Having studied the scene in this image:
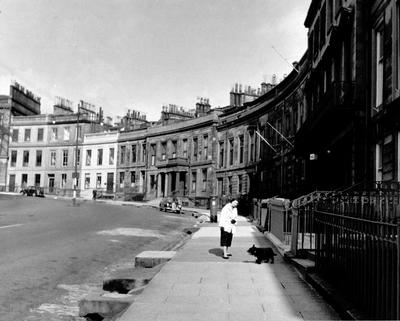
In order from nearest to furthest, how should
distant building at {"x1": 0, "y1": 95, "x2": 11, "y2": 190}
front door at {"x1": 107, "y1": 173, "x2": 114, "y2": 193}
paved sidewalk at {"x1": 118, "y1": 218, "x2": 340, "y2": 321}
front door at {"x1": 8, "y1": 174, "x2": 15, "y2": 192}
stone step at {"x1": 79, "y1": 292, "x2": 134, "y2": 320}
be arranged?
paved sidewalk at {"x1": 118, "y1": 218, "x2": 340, "y2": 321} < stone step at {"x1": 79, "y1": 292, "x2": 134, "y2": 320} < front door at {"x1": 107, "y1": 173, "x2": 114, "y2": 193} < front door at {"x1": 8, "y1": 174, "x2": 15, "y2": 192} < distant building at {"x1": 0, "y1": 95, "x2": 11, "y2": 190}

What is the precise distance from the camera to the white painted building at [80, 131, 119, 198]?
69.0 metres

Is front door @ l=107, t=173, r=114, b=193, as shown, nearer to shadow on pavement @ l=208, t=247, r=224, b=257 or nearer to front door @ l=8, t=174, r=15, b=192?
front door @ l=8, t=174, r=15, b=192

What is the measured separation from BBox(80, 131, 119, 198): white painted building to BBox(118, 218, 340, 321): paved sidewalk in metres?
58.4

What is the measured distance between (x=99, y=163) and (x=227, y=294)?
64623mm

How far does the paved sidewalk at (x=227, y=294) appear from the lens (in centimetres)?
637

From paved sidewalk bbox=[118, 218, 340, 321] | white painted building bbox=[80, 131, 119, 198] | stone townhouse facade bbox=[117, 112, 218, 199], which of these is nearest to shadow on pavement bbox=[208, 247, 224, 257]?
paved sidewalk bbox=[118, 218, 340, 321]

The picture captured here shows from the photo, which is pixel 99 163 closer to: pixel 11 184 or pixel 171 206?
pixel 11 184

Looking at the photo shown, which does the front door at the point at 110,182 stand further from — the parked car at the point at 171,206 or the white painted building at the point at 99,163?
the parked car at the point at 171,206

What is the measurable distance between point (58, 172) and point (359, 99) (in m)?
62.6

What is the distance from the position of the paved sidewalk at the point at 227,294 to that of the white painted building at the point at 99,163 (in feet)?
Result: 192

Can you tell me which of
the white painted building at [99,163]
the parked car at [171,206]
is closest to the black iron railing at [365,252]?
the parked car at [171,206]

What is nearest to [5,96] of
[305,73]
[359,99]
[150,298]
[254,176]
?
[254,176]

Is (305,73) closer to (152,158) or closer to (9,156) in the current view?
(152,158)

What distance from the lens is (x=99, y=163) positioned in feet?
232
